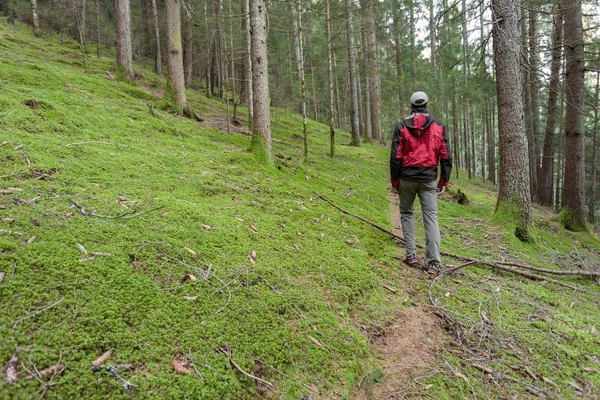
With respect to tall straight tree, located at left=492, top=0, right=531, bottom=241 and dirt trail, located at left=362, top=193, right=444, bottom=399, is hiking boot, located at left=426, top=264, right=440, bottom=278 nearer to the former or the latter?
dirt trail, located at left=362, top=193, right=444, bottom=399

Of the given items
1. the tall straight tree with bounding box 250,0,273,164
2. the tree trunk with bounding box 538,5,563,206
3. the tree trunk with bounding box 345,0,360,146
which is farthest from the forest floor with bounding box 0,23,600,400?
the tree trunk with bounding box 345,0,360,146

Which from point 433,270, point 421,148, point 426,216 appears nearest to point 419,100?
point 421,148

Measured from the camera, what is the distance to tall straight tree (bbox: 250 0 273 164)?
19.9ft

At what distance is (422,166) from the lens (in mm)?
4078

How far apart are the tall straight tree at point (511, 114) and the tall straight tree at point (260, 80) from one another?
4.47 metres

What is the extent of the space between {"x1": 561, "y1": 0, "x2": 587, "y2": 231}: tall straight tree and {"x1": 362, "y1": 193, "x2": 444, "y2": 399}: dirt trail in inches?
282

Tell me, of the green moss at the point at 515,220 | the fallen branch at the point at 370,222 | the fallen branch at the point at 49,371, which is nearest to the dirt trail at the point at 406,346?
the fallen branch at the point at 370,222

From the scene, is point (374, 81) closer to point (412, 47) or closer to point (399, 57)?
point (399, 57)

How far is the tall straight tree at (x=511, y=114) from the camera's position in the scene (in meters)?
5.59

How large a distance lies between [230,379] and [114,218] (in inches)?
76.6

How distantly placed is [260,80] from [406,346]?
215 inches

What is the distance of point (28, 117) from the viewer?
4.39 m

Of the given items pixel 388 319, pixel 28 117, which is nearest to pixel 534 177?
pixel 388 319

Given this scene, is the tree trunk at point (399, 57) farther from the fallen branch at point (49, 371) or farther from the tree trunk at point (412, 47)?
the fallen branch at point (49, 371)
